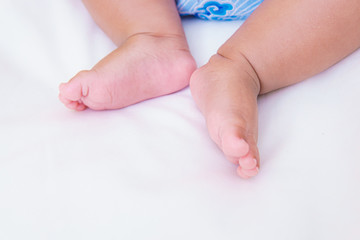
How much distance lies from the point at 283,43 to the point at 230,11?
0.17m

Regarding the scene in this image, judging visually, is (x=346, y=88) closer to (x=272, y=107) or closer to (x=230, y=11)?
(x=272, y=107)

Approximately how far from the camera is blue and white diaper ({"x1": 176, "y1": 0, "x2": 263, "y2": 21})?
809 millimetres

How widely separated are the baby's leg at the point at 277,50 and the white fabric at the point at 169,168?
4 cm

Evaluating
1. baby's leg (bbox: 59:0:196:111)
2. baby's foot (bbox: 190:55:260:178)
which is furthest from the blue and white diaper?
baby's foot (bbox: 190:55:260:178)

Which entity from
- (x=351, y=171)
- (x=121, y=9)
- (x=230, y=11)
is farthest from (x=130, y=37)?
(x=351, y=171)

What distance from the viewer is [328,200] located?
0.55 meters

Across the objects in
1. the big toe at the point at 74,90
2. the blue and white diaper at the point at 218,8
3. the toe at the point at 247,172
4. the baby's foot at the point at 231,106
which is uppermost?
the big toe at the point at 74,90

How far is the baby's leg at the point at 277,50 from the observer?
0.67 metres

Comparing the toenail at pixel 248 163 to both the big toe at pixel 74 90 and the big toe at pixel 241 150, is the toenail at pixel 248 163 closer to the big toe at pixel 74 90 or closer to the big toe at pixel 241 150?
the big toe at pixel 241 150

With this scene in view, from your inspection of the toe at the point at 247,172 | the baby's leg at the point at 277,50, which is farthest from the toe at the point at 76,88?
the toe at the point at 247,172

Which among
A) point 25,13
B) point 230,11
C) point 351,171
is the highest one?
point 25,13

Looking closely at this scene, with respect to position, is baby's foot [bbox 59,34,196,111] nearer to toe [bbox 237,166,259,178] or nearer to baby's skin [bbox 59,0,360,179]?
baby's skin [bbox 59,0,360,179]

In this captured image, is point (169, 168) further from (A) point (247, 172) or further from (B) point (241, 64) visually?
(B) point (241, 64)

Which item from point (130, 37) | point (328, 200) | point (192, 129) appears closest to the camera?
point (328, 200)
